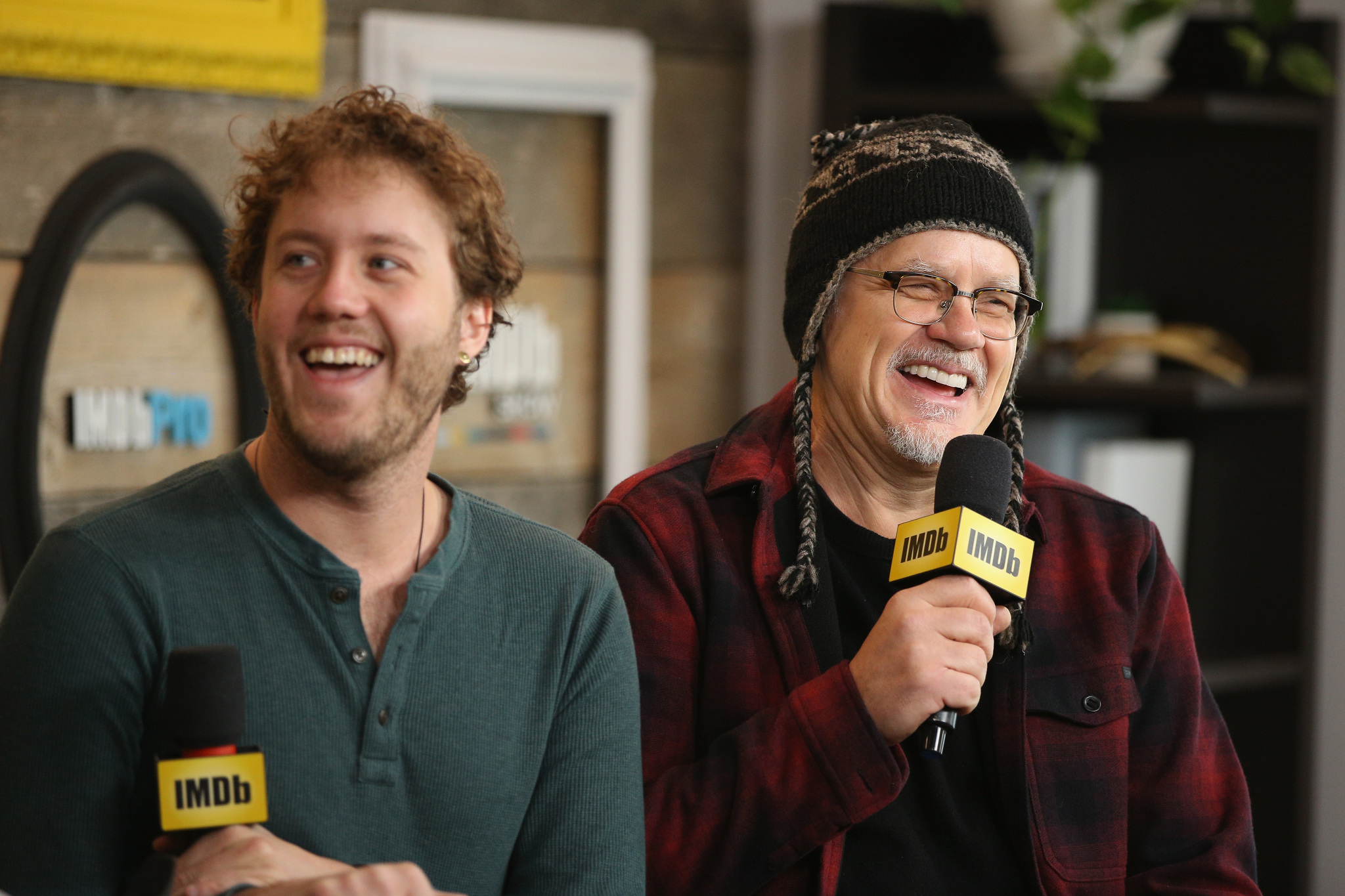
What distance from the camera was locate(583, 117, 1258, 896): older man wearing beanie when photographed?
1.38 meters

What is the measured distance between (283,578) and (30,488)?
2.66 ft

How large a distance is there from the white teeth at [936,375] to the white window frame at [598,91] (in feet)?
3.08

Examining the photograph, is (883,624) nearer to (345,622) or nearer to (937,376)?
(937,376)

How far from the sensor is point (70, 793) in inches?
43.1

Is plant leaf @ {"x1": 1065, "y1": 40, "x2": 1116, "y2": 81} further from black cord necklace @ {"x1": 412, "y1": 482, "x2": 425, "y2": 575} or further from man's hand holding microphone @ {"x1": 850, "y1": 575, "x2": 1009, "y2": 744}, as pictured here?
black cord necklace @ {"x1": 412, "y1": 482, "x2": 425, "y2": 575}

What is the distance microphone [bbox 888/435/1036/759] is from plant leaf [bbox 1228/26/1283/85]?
1.34m

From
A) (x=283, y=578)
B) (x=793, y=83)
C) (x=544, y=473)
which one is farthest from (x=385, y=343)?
(x=793, y=83)

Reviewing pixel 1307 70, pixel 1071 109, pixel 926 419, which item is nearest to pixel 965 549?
pixel 926 419

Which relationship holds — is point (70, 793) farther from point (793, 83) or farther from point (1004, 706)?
point (793, 83)

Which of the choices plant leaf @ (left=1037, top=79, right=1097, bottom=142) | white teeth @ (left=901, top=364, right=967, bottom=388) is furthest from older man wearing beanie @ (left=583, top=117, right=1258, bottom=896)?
plant leaf @ (left=1037, top=79, right=1097, bottom=142)

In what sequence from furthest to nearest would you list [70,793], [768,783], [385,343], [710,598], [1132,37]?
[1132,37]
[710,598]
[768,783]
[385,343]
[70,793]

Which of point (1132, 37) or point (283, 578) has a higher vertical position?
point (1132, 37)

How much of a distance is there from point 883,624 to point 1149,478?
1480mm

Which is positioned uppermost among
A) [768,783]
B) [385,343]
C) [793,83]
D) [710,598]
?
[793,83]
